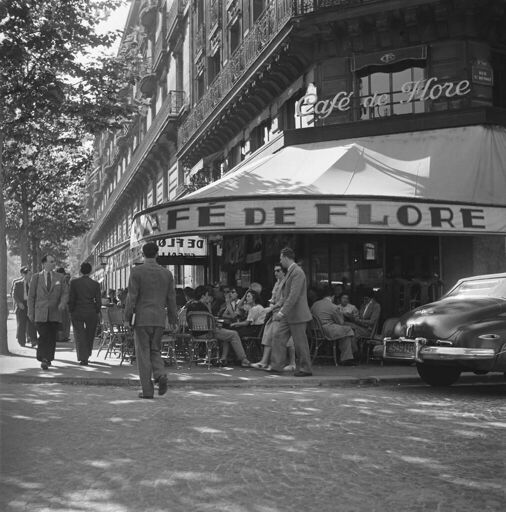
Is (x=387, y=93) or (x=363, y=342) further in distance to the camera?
(x=387, y=93)

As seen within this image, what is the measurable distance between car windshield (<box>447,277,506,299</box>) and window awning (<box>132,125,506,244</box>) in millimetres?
2983

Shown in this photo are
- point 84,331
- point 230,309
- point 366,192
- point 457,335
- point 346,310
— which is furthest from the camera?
point 366,192

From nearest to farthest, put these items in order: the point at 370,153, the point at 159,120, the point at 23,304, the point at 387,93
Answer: the point at 370,153, the point at 387,93, the point at 23,304, the point at 159,120

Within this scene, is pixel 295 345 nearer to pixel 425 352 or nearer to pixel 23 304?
pixel 425 352

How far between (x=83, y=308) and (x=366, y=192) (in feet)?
18.7

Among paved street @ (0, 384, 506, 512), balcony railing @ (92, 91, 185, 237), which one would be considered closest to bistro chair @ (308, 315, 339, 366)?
paved street @ (0, 384, 506, 512)

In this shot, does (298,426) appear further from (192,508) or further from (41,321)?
(41,321)

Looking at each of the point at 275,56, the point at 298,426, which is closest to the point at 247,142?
the point at 275,56

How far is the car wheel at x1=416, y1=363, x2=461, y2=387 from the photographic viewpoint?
1030 centimetres

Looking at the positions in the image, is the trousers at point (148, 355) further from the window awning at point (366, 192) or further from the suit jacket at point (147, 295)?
the window awning at point (366, 192)

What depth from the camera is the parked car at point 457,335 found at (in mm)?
9094

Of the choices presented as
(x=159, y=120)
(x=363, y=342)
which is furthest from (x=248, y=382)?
(x=159, y=120)

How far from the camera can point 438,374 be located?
1034 cm

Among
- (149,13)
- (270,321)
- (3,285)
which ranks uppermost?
(149,13)
